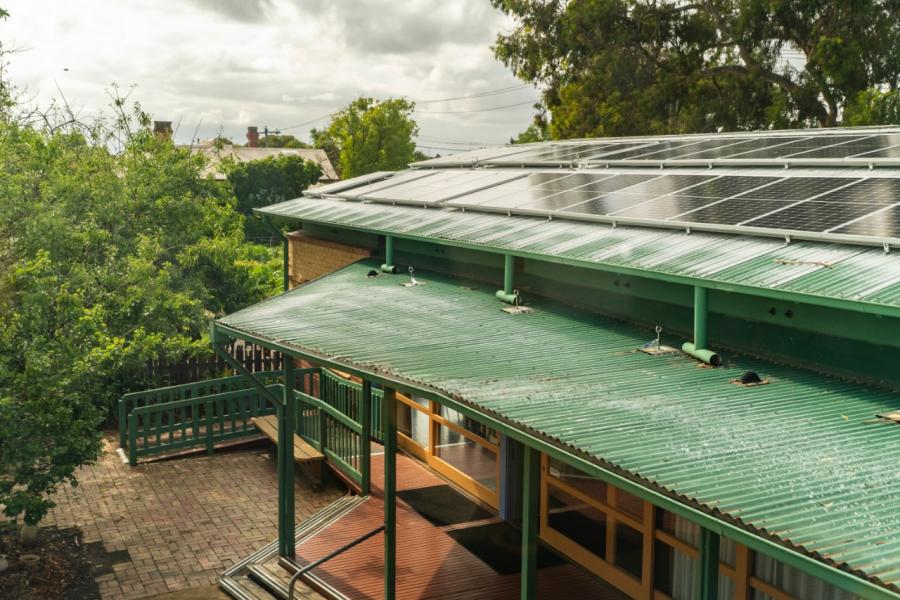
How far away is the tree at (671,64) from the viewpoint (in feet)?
115

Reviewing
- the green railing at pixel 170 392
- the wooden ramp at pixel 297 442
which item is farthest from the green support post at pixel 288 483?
the green railing at pixel 170 392

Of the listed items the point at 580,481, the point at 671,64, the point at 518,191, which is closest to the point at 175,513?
the point at 580,481

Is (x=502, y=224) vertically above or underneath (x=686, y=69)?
underneath

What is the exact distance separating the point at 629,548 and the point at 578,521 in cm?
112

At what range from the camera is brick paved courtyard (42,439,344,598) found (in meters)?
12.3

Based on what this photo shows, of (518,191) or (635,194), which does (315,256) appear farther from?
(635,194)

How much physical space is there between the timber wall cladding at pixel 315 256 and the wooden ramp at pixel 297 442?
3.20m

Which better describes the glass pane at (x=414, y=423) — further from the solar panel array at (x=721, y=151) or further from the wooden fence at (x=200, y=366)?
the solar panel array at (x=721, y=151)

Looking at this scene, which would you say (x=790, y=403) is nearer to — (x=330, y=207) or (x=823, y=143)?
(x=823, y=143)

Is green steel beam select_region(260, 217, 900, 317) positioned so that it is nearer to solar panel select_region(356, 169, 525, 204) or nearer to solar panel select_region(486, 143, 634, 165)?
solar panel select_region(356, 169, 525, 204)

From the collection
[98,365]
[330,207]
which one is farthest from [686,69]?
[98,365]

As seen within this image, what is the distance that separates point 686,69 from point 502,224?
2844 centimetres

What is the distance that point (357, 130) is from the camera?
2571 inches

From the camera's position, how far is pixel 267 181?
60.5 m
